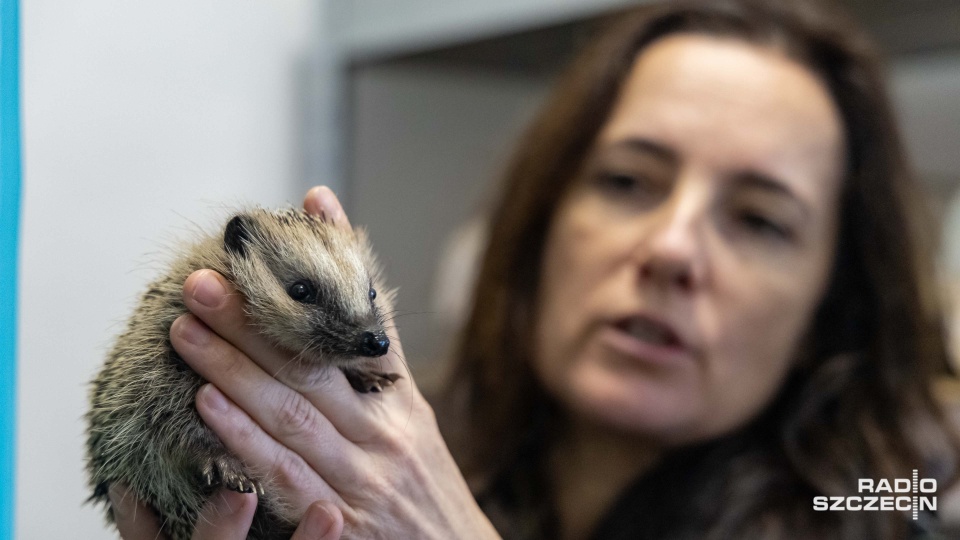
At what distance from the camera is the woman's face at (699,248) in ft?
4.36

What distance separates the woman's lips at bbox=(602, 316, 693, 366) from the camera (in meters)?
1.33

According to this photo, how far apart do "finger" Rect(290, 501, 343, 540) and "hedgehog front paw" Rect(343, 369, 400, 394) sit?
6.3 inches

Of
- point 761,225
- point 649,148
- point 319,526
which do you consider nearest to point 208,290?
point 319,526

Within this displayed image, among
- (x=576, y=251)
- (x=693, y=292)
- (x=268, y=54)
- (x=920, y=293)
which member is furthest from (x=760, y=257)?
(x=268, y=54)

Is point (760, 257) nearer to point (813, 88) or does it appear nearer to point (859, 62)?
point (813, 88)

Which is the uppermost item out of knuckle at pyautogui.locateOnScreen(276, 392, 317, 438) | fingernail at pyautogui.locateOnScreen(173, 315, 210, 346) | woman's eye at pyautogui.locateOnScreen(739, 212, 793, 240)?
woman's eye at pyautogui.locateOnScreen(739, 212, 793, 240)

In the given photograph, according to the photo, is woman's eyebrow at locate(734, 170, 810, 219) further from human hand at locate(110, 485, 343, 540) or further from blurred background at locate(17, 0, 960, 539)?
human hand at locate(110, 485, 343, 540)

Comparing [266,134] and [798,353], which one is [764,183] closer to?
[798,353]

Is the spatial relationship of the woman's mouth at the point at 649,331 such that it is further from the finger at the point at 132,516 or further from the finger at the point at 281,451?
the finger at the point at 132,516

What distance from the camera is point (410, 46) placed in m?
2.27

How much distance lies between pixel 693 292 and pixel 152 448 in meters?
0.87

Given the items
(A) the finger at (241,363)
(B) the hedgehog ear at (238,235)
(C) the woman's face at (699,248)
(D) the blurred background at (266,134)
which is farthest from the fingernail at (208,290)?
(C) the woman's face at (699,248)

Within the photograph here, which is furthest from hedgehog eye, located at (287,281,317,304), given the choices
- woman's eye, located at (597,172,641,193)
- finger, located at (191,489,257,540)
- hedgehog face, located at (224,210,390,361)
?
woman's eye, located at (597,172,641,193)

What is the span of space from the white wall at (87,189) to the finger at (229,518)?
0.22 meters
